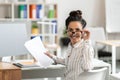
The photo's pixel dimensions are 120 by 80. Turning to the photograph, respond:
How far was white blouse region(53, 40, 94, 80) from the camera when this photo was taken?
235 cm

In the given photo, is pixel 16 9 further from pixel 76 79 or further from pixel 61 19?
pixel 76 79

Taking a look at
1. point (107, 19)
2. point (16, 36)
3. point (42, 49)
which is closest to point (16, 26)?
point (16, 36)

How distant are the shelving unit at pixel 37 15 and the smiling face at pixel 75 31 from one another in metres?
3.22

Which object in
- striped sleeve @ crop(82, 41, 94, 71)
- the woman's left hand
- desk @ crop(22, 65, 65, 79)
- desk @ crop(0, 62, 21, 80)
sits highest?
the woman's left hand

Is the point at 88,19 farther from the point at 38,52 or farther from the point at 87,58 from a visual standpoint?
the point at 87,58

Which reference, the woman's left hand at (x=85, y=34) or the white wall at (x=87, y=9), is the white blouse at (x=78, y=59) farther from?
the white wall at (x=87, y=9)

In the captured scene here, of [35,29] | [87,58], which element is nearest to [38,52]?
[87,58]

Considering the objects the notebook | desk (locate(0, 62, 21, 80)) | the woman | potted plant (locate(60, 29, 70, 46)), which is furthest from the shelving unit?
desk (locate(0, 62, 21, 80))

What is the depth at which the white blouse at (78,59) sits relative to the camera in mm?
2348

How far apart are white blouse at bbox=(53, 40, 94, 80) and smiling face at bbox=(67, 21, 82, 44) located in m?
0.04

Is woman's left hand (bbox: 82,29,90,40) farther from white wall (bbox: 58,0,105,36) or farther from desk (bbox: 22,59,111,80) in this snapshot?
white wall (bbox: 58,0,105,36)

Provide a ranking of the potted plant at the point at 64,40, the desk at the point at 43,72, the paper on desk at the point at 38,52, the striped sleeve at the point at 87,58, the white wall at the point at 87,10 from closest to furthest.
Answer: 1. the striped sleeve at the point at 87,58
2. the paper on desk at the point at 38,52
3. the desk at the point at 43,72
4. the potted plant at the point at 64,40
5. the white wall at the point at 87,10

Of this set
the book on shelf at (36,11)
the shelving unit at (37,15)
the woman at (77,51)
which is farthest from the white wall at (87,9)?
the woman at (77,51)

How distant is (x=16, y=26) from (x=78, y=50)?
0.69m
